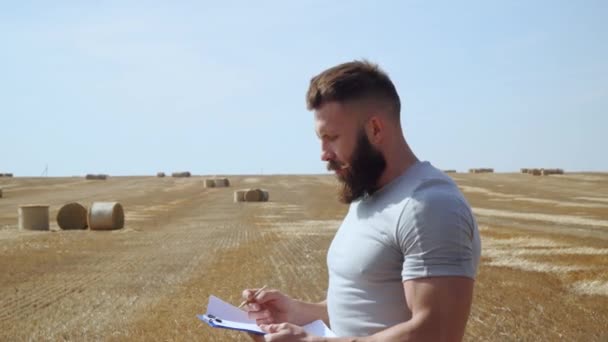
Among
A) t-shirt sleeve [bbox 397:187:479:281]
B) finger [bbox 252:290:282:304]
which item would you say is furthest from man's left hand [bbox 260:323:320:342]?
finger [bbox 252:290:282:304]

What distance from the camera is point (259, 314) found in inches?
135

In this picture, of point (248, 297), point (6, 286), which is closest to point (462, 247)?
point (248, 297)

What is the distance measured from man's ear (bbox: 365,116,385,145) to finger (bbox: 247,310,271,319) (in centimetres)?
98

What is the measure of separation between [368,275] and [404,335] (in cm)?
28

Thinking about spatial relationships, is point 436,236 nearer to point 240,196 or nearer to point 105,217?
point 105,217

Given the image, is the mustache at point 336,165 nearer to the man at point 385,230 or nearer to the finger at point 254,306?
the man at point 385,230

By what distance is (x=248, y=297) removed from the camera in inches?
134

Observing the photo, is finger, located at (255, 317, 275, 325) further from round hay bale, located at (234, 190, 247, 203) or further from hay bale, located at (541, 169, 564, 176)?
hay bale, located at (541, 169, 564, 176)

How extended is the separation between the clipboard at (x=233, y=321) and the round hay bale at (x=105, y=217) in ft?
75.5

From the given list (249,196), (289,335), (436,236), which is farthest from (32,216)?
(436,236)

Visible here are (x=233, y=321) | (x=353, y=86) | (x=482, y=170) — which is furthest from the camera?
(x=482, y=170)

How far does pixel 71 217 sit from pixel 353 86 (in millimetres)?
25257

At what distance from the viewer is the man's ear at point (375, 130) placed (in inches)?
113

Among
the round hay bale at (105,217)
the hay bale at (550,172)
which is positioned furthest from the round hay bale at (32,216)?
the hay bale at (550,172)
